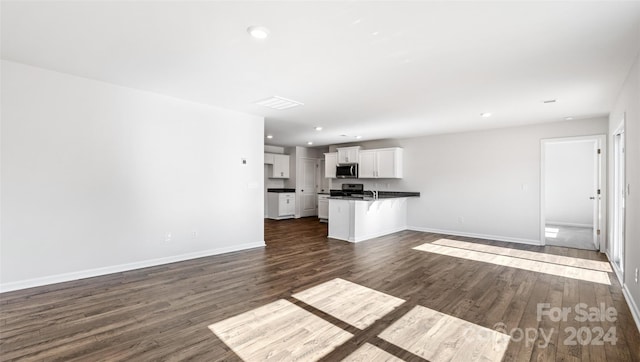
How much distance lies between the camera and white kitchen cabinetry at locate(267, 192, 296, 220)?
31.5 ft

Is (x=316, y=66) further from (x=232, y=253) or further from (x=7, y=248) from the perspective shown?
(x=7, y=248)

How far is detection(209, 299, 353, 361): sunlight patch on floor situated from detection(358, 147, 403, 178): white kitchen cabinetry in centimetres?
556

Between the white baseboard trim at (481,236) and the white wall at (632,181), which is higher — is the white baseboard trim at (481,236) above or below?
below

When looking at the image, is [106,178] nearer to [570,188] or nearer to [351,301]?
[351,301]

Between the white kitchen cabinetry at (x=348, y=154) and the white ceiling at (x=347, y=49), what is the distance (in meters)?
3.91

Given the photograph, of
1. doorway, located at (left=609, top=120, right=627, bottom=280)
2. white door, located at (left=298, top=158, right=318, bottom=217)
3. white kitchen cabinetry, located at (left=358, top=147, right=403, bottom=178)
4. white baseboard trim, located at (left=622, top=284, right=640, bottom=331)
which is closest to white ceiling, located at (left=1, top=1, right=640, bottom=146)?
doorway, located at (left=609, top=120, right=627, bottom=280)

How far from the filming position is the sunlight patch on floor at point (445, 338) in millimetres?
2062

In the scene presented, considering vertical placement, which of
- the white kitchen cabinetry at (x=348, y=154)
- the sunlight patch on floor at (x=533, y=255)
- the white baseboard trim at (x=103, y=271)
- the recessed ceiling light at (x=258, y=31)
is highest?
the recessed ceiling light at (x=258, y=31)

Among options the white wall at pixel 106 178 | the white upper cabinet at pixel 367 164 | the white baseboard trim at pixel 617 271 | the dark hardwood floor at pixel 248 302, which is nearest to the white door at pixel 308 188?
the white upper cabinet at pixel 367 164

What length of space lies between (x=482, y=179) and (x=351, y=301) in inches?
198

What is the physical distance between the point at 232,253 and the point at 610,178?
649cm

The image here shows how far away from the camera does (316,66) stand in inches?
122

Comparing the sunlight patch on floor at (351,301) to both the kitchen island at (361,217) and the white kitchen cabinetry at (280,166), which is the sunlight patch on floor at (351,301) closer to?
the kitchen island at (361,217)

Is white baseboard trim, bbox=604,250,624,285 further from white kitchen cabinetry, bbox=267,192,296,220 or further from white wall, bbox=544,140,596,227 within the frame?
white kitchen cabinetry, bbox=267,192,296,220
